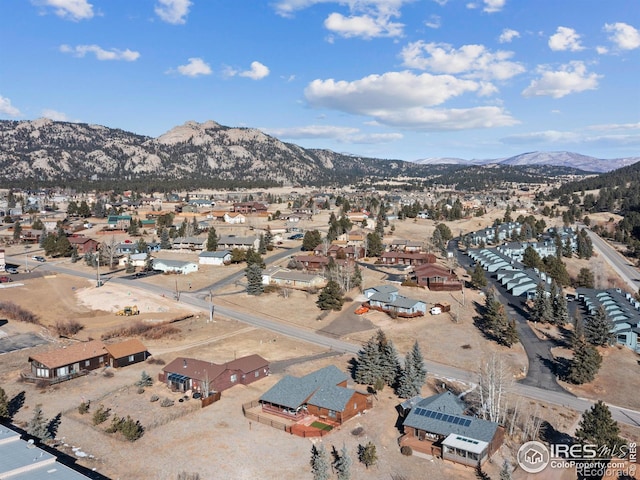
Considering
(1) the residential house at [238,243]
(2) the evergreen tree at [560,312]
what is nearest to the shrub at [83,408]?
(2) the evergreen tree at [560,312]

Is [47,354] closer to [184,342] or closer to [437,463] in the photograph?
[184,342]

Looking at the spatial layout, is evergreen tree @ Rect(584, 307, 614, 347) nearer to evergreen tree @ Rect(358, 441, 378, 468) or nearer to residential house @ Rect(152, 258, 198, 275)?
evergreen tree @ Rect(358, 441, 378, 468)

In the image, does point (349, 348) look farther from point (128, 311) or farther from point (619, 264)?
point (619, 264)

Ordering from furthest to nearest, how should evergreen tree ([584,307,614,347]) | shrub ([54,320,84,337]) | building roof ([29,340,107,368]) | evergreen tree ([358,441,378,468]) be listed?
1. shrub ([54,320,84,337])
2. evergreen tree ([584,307,614,347])
3. building roof ([29,340,107,368])
4. evergreen tree ([358,441,378,468])

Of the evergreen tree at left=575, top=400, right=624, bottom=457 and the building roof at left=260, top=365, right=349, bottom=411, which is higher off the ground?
the evergreen tree at left=575, top=400, right=624, bottom=457

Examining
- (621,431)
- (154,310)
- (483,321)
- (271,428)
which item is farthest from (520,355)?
(154,310)

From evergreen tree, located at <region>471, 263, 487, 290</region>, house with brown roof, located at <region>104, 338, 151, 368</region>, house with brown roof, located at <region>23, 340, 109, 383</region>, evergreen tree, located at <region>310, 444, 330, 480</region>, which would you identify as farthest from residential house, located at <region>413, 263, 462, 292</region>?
evergreen tree, located at <region>310, 444, 330, 480</region>

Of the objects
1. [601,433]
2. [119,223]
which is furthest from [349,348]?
[119,223]
